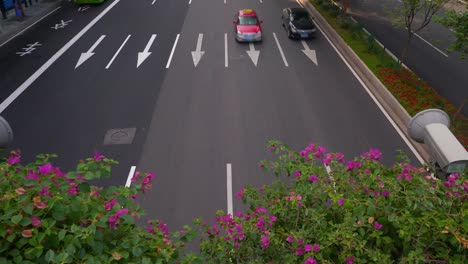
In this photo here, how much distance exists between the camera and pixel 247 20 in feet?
75.4

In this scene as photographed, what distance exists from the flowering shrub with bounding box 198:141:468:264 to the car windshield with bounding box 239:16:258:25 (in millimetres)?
19164

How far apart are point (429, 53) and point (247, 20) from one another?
469 inches

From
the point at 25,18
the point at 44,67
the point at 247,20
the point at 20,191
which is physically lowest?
the point at 44,67

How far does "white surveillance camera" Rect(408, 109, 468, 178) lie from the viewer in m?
6.09

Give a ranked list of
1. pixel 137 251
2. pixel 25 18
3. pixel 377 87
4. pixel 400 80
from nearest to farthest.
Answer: pixel 137 251
pixel 377 87
pixel 400 80
pixel 25 18

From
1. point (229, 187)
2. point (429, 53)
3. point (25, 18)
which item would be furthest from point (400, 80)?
point (25, 18)

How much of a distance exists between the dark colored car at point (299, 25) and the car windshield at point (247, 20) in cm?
241

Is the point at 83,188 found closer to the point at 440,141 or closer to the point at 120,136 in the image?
the point at 440,141

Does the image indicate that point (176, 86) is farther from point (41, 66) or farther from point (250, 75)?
point (41, 66)

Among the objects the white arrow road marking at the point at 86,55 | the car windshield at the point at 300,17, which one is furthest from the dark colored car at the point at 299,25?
the white arrow road marking at the point at 86,55

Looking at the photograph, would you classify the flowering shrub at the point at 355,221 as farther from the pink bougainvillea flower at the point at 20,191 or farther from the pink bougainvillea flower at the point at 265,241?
the pink bougainvillea flower at the point at 20,191

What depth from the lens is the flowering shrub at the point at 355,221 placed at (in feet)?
12.9

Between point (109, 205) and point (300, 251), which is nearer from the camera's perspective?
point (109, 205)

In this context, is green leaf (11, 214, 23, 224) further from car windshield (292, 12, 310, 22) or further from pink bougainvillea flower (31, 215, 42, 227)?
car windshield (292, 12, 310, 22)
